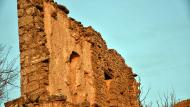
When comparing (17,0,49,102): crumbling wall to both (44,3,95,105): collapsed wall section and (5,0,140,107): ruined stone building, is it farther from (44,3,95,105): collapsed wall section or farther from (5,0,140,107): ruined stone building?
(44,3,95,105): collapsed wall section

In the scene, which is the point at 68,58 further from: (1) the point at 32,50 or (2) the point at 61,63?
(1) the point at 32,50

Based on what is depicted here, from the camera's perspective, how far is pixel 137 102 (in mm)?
14883

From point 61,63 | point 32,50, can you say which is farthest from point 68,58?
point 32,50

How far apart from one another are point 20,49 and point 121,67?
5.06m

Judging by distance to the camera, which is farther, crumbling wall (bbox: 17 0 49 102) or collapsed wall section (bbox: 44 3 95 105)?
collapsed wall section (bbox: 44 3 95 105)

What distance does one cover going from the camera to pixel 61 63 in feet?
35.4

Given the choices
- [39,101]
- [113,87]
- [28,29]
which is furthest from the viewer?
[113,87]

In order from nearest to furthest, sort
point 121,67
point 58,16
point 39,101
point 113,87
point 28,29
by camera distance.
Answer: point 39,101, point 28,29, point 58,16, point 113,87, point 121,67

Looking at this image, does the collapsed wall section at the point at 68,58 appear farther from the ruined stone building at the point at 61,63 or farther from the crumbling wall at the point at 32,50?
the crumbling wall at the point at 32,50

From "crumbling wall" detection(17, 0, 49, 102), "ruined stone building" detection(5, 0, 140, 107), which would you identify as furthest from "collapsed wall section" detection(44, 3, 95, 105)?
"crumbling wall" detection(17, 0, 49, 102)

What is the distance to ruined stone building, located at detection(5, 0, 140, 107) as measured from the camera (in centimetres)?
970

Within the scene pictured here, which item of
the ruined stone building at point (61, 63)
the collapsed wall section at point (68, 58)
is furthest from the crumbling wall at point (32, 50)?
the collapsed wall section at point (68, 58)

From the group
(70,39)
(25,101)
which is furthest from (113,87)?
(25,101)

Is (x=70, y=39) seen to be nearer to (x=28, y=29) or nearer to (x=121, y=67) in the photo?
(x=28, y=29)
